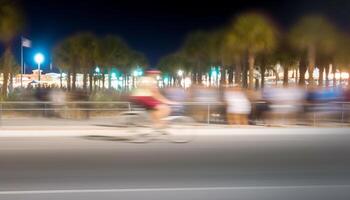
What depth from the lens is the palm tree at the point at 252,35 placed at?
64625mm

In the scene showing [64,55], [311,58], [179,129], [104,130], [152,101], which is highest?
[64,55]

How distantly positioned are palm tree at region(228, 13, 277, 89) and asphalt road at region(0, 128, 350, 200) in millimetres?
46760

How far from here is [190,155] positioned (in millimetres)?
14656

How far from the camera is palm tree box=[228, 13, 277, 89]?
64.6 meters

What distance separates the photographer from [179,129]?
60.3ft

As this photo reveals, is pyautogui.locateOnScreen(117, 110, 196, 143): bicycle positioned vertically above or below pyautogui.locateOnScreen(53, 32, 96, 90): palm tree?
below

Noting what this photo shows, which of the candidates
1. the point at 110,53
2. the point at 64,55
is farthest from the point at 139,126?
the point at 110,53

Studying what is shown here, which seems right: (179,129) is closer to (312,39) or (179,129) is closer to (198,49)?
(312,39)

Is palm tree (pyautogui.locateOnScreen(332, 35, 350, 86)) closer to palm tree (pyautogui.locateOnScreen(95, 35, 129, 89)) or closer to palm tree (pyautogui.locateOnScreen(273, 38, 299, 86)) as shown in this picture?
palm tree (pyautogui.locateOnScreen(273, 38, 299, 86))

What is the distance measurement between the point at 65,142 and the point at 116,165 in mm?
5555

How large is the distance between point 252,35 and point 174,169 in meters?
53.1

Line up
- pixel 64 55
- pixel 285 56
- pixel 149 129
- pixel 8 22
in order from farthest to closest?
pixel 64 55, pixel 285 56, pixel 8 22, pixel 149 129

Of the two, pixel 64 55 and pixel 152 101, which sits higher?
pixel 64 55

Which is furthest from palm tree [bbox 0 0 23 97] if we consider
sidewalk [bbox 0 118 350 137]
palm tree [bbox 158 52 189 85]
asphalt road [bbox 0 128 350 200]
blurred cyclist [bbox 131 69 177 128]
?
palm tree [bbox 158 52 189 85]
